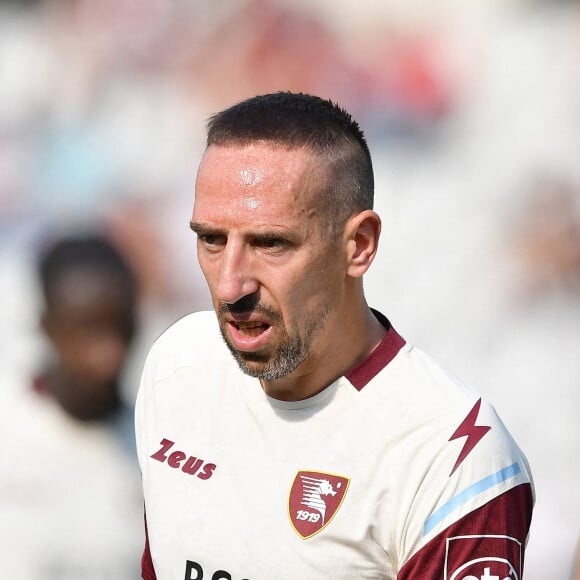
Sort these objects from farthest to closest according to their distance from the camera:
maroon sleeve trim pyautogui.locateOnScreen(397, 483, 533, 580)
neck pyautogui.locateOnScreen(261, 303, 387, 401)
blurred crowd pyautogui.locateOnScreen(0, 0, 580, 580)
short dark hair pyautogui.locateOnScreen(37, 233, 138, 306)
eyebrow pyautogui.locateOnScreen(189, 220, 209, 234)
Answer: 1. short dark hair pyautogui.locateOnScreen(37, 233, 138, 306)
2. blurred crowd pyautogui.locateOnScreen(0, 0, 580, 580)
3. neck pyautogui.locateOnScreen(261, 303, 387, 401)
4. eyebrow pyautogui.locateOnScreen(189, 220, 209, 234)
5. maroon sleeve trim pyautogui.locateOnScreen(397, 483, 533, 580)

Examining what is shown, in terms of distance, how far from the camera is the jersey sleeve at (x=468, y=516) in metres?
1.84

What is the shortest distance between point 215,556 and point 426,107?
210 cm

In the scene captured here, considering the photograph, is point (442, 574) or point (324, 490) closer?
point (442, 574)

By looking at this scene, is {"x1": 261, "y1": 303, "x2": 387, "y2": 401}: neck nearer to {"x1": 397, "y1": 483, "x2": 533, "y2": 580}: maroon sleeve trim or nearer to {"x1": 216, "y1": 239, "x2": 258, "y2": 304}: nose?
{"x1": 216, "y1": 239, "x2": 258, "y2": 304}: nose

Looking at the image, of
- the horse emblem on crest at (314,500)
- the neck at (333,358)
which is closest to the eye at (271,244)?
the neck at (333,358)

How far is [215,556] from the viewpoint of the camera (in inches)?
80.4

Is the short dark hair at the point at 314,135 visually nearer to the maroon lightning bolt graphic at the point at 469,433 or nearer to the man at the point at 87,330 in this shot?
the maroon lightning bolt graphic at the point at 469,433

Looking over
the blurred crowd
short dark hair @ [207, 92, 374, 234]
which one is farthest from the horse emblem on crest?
the blurred crowd

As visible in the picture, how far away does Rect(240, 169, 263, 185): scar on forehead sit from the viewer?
1904 millimetres

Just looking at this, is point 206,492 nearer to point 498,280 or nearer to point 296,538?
point 296,538

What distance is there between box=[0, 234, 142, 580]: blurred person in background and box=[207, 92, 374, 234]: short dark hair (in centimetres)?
183

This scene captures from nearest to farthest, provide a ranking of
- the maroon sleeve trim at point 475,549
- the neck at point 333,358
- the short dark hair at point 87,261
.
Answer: the maroon sleeve trim at point 475,549 → the neck at point 333,358 → the short dark hair at point 87,261

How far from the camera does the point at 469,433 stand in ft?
6.30

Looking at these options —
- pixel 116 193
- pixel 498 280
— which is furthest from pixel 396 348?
pixel 116 193
